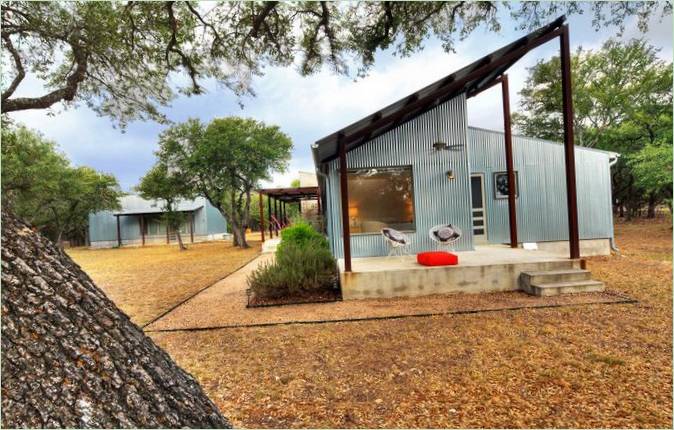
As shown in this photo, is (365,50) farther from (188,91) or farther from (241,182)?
(241,182)

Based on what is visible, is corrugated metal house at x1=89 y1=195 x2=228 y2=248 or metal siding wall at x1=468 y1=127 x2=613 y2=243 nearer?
metal siding wall at x1=468 y1=127 x2=613 y2=243

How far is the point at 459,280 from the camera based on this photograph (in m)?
5.46

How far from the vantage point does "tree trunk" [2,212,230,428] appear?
2.85ft

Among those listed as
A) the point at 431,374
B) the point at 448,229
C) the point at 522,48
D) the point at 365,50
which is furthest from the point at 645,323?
the point at 365,50

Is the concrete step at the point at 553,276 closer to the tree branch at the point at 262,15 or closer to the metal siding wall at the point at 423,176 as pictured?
the metal siding wall at the point at 423,176

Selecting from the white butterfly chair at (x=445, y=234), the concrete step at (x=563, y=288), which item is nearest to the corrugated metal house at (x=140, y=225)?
the white butterfly chair at (x=445, y=234)

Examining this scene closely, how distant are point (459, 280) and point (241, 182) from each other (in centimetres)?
1425

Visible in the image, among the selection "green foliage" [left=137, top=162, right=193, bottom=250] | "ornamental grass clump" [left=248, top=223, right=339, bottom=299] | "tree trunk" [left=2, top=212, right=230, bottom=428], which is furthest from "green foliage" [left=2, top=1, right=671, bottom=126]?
"green foliage" [left=137, top=162, right=193, bottom=250]

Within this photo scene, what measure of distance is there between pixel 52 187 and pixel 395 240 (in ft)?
63.1

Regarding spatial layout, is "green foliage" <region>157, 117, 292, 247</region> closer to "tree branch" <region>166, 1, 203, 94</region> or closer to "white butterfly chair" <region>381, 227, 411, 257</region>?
"tree branch" <region>166, 1, 203, 94</region>

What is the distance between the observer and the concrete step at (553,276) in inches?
207

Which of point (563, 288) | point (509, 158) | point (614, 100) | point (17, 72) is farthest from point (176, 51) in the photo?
point (614, 100)

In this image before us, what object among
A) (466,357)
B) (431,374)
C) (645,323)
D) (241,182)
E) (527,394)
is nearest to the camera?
(527,394)

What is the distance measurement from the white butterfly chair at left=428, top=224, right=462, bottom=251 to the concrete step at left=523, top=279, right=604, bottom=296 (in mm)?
1720
